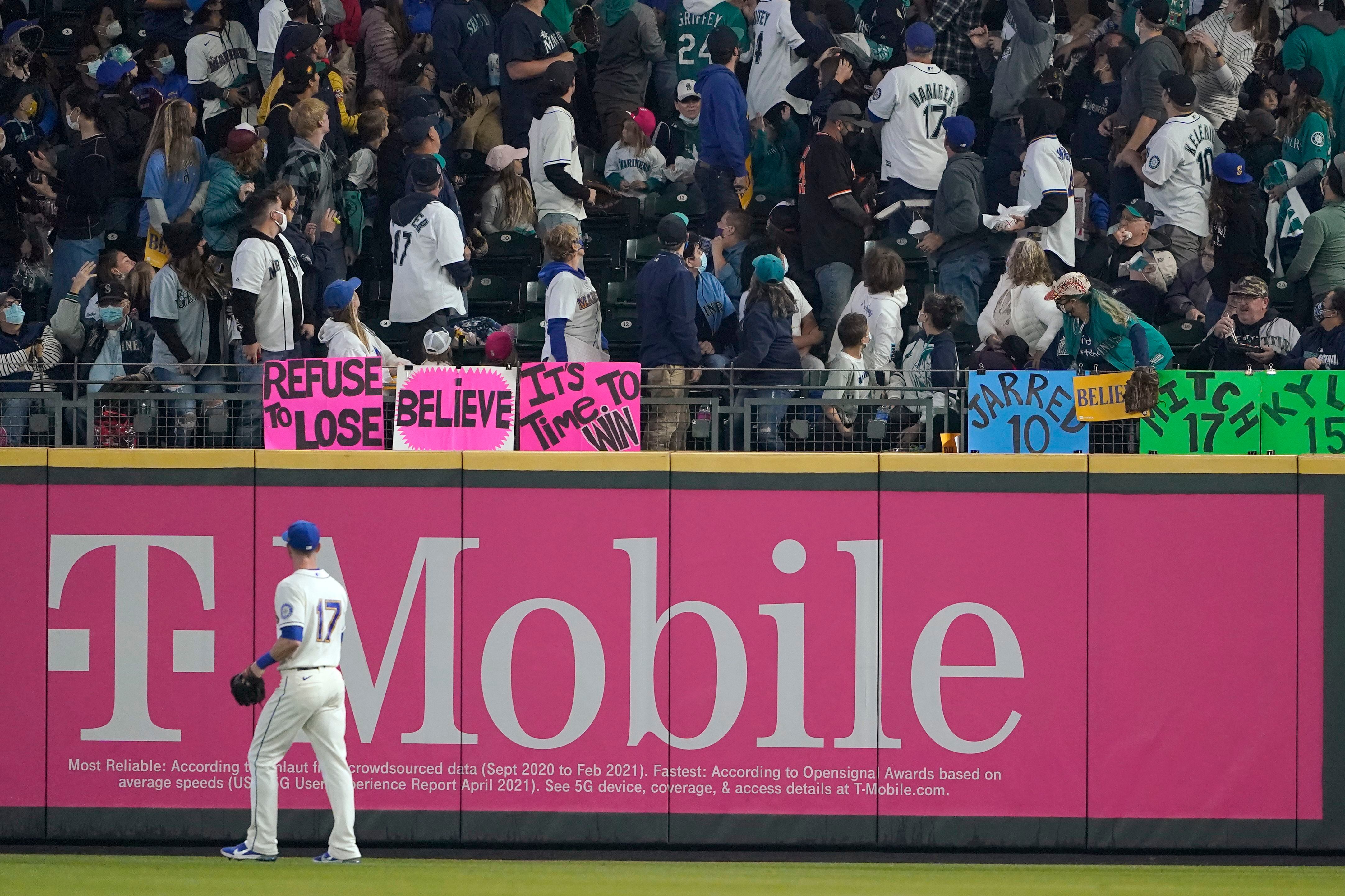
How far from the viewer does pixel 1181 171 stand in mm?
13773

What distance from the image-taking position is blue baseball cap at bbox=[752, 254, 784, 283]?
11.7 metres

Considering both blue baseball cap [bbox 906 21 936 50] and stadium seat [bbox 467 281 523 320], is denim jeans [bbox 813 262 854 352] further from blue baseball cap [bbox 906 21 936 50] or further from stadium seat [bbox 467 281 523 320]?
stadium seat [bbox 467 281 523 320]

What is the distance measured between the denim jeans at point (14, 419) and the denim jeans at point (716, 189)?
18.5 feet

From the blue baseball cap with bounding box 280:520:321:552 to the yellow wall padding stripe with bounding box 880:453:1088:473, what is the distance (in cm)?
365

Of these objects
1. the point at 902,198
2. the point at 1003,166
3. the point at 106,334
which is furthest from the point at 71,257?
the point at 1003,166

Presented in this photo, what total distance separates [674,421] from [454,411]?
154 cm

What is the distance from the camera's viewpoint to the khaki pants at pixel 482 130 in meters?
15.2

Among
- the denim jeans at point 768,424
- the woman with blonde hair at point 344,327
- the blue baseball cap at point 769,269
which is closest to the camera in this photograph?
the denim jeans at point 768,424

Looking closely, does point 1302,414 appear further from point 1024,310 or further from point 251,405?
point 251,405

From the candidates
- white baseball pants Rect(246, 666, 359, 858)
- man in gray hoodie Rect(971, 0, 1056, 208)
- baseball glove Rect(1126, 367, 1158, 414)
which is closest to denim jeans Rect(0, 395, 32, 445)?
white baseball pants Rect(246, 666, 359, 858)

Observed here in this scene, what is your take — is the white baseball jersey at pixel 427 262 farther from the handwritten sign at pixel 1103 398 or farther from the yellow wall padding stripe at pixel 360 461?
the handwritten sign at pixel 1103 398

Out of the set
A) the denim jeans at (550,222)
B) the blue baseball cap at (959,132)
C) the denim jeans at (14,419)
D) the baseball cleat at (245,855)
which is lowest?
the baseball cleat at (245,855)

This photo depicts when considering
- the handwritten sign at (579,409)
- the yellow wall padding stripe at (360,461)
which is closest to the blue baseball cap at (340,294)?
the yellow wall padding stripe at (360,461)

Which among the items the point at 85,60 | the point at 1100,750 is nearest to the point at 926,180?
the point at 1100,750
